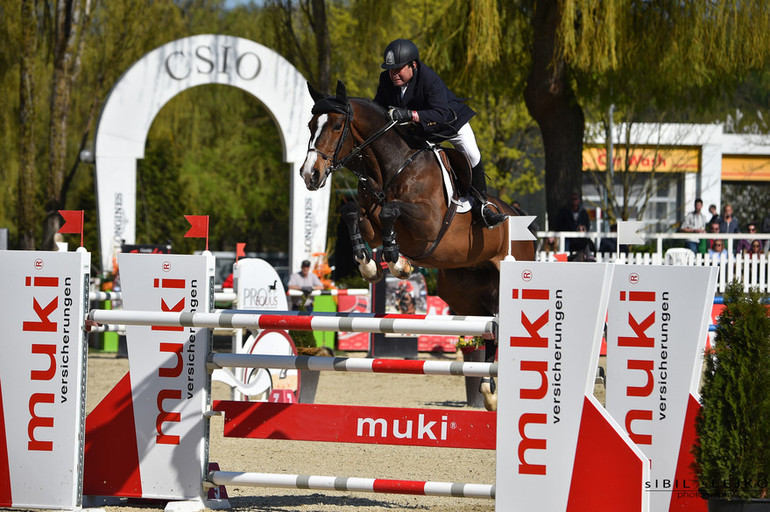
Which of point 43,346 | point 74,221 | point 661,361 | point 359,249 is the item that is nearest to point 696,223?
point 359,249

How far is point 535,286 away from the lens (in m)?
3.68

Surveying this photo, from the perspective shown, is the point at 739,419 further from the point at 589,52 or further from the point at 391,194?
the point at 589,52

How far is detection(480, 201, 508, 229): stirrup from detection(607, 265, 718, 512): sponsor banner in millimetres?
1919

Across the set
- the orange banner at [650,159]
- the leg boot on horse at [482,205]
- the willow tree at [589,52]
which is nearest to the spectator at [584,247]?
the willow tree at [589,52]

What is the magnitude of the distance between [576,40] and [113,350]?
7.56 meters

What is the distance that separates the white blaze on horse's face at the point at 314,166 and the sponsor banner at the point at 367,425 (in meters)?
1.40

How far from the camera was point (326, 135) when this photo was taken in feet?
17.5

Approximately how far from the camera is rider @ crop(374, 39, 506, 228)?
5.59m

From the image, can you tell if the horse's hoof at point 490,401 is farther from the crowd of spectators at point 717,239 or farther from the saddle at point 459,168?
the crowd of spectators at point 717,239

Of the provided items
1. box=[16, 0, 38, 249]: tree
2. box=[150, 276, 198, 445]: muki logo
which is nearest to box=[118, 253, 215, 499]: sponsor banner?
box=[150, 276, 198, 445]: muki logo

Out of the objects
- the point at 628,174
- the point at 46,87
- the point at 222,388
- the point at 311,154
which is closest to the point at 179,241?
the point at 46,87

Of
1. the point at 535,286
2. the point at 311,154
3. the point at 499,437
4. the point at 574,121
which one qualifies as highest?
the point at 574,121

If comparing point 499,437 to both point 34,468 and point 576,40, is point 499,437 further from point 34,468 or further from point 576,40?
point 576,40

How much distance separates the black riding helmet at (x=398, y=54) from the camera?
5527mm
